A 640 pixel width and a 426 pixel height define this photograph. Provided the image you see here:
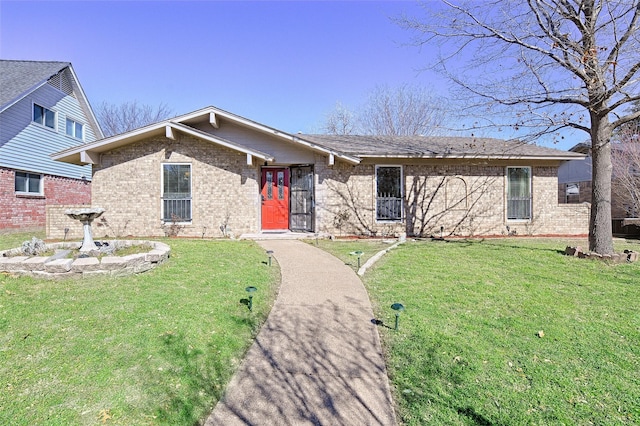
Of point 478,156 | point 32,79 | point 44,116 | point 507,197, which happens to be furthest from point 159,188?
point 507,197

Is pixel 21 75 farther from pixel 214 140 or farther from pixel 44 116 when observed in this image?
pixel 214 140

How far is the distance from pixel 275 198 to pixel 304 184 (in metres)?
1.20

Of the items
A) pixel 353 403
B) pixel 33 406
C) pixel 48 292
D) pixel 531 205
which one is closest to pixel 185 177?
pixel 48 292

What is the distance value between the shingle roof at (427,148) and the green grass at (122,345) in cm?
723

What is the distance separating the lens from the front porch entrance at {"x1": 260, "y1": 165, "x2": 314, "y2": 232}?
38.0 feet

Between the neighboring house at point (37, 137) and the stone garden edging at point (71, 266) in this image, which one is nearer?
the stone garden edging at point (71, 266)

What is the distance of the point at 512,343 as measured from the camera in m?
3.60

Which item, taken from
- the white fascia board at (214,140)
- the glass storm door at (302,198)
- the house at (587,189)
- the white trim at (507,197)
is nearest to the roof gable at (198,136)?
the white fascia board at (214,140)

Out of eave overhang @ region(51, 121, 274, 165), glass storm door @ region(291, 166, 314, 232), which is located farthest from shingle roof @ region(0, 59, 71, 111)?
glass storm door @ region(291, 166, 314, 232)

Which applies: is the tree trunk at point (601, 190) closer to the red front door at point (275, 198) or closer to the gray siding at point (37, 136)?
the red front door at point (275, 198)

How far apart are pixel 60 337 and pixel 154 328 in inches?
35.7

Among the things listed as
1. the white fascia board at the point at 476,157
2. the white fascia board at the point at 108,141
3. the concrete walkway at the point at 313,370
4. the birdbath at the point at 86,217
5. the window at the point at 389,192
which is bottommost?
the concrete walkway at the point at 313,370

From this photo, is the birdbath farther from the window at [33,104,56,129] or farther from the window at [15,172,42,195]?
the window at [33,104,56,129]

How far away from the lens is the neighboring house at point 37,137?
1303 cm
